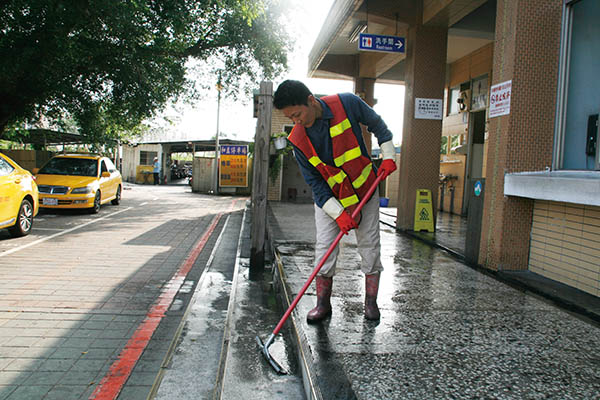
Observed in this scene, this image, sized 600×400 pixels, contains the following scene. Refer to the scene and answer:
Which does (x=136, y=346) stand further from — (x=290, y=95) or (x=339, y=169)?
(x=290, y=95)

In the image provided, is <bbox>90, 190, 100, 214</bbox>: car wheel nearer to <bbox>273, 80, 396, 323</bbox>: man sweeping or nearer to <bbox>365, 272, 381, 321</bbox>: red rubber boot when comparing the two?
<bbox>273, 80, 396, 323</bbox>: man sweeping

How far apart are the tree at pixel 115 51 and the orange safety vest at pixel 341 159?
7349 millimetres

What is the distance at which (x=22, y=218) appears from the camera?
8.27m

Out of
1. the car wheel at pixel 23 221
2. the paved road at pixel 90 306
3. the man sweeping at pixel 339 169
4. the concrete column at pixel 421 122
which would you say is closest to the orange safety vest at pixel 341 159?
the man sweeping at pixel 339 169

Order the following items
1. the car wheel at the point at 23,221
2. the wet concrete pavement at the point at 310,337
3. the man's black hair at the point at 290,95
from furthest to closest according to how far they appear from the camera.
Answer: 1. the car wheel at the point at 23,221
2. the man's black hair at the point at 290,95
3. the wet concrete pavement at the point at 310,337

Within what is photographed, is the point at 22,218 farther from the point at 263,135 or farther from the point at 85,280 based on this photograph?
the point at 263,135

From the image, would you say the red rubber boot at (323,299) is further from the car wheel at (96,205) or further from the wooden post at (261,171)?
the car wheel at (96,205)

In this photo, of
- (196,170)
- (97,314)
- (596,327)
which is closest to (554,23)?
(596,327)

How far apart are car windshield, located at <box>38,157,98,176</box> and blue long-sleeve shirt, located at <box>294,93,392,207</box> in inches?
453

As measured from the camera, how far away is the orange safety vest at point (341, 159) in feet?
10.4

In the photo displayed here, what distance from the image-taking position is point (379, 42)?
8.41 metres

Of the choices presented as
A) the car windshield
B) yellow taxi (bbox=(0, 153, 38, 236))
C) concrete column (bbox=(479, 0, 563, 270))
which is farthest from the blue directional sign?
the car windshield

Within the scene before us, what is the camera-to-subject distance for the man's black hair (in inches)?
117

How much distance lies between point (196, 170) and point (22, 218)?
15638 mm
